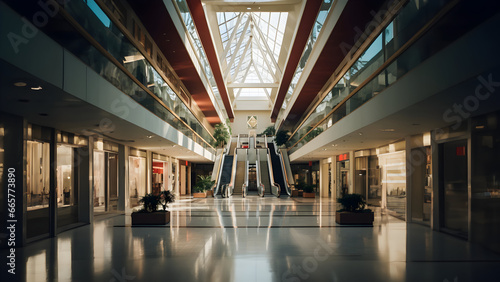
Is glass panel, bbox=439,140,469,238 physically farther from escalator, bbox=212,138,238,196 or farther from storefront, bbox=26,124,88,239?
escalator, bbox=212,138,238,196

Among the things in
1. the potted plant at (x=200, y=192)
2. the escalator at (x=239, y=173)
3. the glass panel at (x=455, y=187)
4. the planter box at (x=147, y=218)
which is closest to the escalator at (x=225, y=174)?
the escalator at (x=239, y=173)

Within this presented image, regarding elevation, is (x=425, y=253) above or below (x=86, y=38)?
below

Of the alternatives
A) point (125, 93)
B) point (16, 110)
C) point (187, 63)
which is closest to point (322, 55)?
point (187, 63)

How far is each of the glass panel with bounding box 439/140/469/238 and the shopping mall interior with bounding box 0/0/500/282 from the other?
49 mm

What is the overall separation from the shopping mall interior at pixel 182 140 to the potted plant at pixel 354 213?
6 centimetres

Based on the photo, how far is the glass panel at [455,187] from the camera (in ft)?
31.5

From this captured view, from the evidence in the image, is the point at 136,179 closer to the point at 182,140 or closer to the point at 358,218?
the point at 182,140

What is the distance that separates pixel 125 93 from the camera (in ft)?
32.2

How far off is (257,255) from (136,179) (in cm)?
1278

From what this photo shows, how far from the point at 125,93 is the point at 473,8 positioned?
7882 mm

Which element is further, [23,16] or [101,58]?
[101,58]

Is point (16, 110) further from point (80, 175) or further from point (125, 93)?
point (80, 175)

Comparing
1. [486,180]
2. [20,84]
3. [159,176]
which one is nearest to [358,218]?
[486,180]

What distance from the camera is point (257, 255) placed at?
24.0 feet
